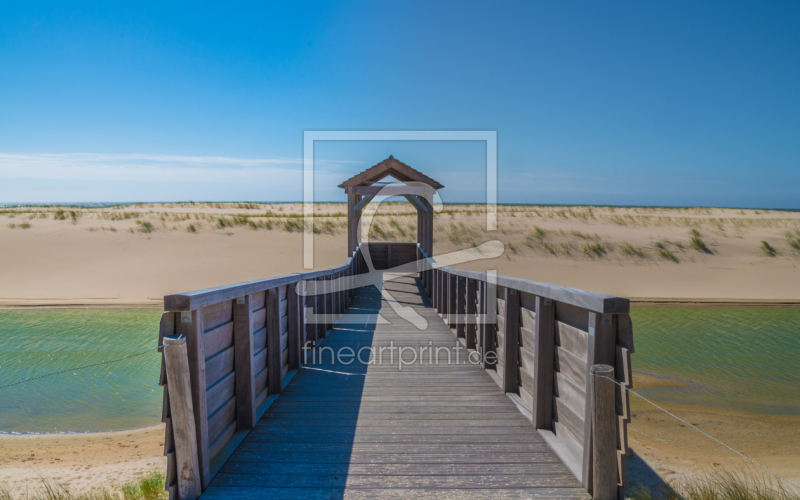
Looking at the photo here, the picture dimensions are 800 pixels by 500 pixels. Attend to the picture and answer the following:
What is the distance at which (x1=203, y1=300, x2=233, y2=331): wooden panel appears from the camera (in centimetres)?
286

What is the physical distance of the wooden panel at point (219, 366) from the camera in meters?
2.90

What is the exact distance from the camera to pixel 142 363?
8.40m

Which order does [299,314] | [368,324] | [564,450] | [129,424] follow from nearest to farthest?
[564,450] < [299,314] < [129,424] < [368,324]

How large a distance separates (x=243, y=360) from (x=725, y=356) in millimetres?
9275

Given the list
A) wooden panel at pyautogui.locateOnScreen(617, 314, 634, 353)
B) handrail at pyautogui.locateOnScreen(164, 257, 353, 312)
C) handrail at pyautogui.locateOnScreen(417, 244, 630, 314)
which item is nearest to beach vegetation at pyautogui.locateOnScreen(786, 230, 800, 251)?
handrail at pyautogui.locateOnScreen(417, 244, 630, 314)

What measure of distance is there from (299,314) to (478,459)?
290 cm

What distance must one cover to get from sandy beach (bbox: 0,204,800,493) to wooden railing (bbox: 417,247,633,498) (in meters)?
1.64

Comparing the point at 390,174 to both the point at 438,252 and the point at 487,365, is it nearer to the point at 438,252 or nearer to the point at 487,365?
the point at 487,365

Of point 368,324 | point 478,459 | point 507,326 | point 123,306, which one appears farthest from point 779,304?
point 123,306

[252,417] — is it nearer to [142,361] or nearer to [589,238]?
[142,361]

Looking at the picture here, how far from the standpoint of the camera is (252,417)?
3.50 m

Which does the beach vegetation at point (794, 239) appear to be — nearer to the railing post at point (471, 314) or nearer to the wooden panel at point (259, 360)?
the railing post at point (471, 314)

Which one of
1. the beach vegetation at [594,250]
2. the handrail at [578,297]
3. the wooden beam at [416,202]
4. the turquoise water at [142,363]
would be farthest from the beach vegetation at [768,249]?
the handrail at [578,297]

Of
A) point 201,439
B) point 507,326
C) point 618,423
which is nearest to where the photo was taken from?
point 618,423
